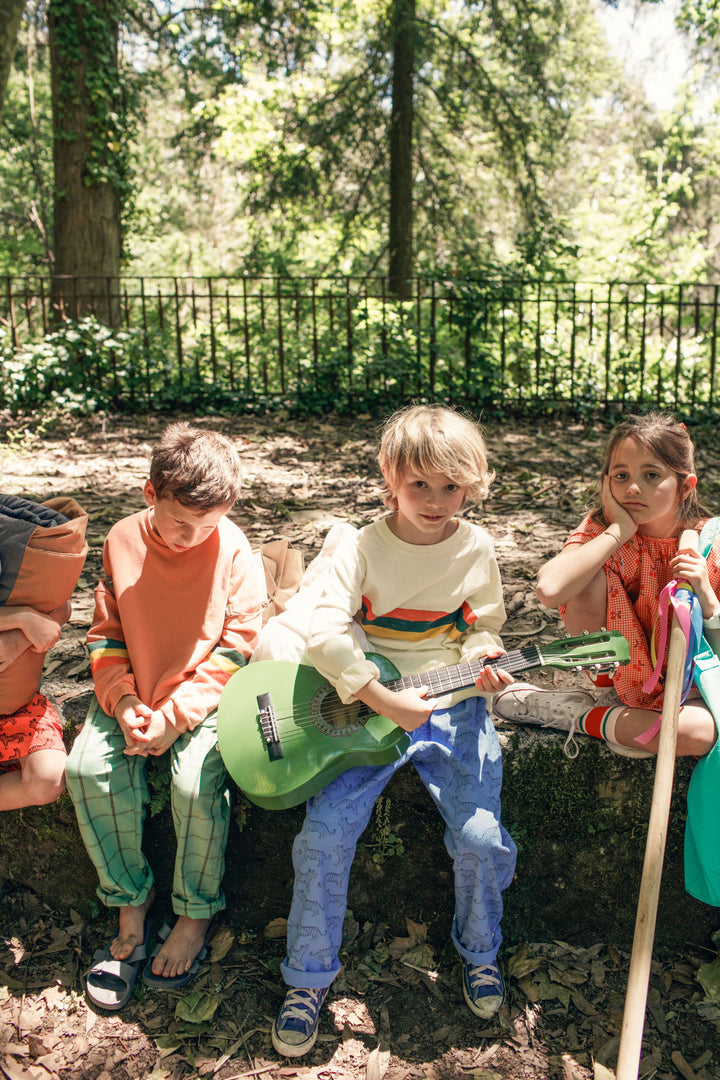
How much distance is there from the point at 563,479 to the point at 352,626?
14.5ft

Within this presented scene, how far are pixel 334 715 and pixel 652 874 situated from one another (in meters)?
0.93

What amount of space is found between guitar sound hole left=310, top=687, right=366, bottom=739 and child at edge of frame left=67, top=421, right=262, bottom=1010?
32 centimetres

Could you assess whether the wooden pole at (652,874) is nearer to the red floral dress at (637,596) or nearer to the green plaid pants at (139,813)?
the red floral dress at (637,596)

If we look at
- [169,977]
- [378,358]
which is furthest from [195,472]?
[378,358]

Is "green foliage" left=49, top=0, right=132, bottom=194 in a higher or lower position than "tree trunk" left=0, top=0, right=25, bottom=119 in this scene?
higher

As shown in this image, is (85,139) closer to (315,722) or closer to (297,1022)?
(315,722)

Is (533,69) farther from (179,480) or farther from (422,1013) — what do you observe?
(422,1013)

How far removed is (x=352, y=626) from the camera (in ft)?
8.32

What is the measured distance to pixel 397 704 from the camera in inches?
89.3

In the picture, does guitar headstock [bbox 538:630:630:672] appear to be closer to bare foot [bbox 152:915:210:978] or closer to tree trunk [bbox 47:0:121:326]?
bare foot [bbox 152:915:210:978]

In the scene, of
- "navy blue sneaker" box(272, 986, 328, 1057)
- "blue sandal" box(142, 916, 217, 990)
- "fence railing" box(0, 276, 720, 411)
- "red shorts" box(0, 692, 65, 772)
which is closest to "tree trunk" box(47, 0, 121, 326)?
"fence railing" box(0, 276, 720, 411)

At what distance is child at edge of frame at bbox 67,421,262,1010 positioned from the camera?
242 cm

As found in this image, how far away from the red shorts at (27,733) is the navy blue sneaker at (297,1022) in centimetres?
101

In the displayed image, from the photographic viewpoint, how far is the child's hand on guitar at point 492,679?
2258mm
